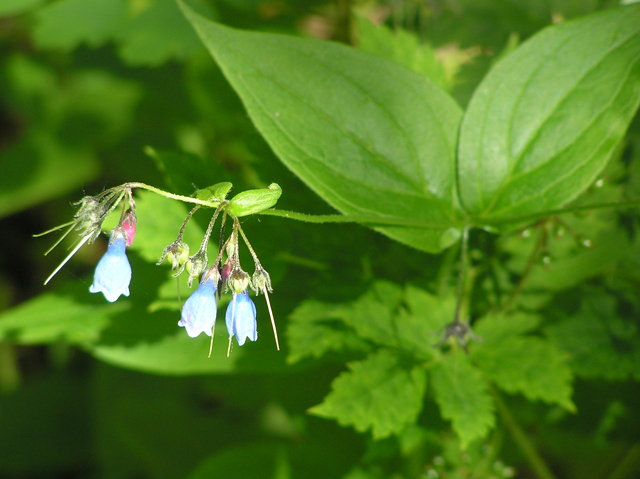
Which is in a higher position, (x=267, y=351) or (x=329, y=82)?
(x=329, y=82)

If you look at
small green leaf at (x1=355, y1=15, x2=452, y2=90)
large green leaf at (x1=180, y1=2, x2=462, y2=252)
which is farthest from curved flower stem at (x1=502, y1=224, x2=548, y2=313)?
small green leaf at (x1=355, y1=15, x2=452, y2=90)

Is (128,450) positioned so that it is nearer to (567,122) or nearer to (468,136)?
(468,136)

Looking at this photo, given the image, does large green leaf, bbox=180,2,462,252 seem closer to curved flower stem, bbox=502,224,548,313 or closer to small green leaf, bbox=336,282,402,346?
small green leaf, bbox=336,282,402,346

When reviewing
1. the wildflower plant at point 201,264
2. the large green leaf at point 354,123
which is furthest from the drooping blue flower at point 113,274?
the large green leaf at point 354,123

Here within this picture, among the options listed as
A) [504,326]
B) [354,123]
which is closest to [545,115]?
[354,123]

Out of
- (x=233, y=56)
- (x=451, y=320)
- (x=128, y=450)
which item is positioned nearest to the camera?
(x=233, y=56)

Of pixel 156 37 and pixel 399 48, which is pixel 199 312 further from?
pixel 156 37

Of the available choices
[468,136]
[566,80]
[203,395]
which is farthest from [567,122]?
[203,395]
